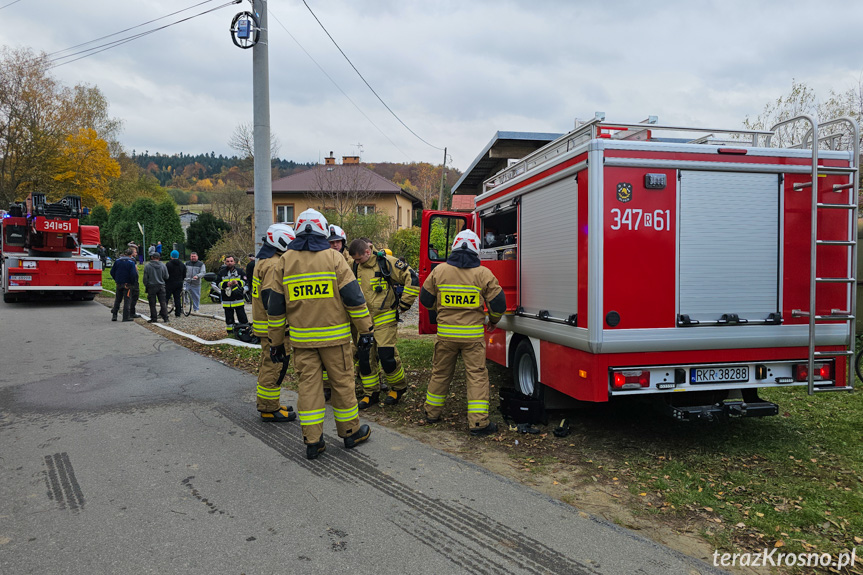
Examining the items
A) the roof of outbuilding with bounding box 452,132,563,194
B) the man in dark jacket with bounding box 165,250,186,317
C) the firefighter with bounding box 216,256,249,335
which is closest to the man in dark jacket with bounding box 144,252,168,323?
the man in dark jacket with bounding box 165,250,186,317

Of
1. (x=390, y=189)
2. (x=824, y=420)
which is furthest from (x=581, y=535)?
(x=390, y=189)

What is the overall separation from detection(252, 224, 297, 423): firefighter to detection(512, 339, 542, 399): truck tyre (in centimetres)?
244

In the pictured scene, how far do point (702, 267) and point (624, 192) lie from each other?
3.00 ft

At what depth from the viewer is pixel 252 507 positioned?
12.4ft

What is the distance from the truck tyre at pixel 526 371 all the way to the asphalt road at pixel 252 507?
4.58 ft

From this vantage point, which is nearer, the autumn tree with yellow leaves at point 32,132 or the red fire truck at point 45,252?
the red fire truck at point 45,252

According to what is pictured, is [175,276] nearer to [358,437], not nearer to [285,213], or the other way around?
[358,437]

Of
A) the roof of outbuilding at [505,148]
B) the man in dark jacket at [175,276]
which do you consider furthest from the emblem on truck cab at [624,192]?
the man in dark jacket at [175,276]

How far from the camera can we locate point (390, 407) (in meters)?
6.50

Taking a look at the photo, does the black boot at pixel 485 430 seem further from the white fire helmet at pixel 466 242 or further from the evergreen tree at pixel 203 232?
the evergreen tree at pixel 203 232

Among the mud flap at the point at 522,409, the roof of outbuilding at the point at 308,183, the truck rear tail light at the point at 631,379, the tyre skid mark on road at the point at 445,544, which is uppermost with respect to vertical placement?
the roof of outbuilding at the point at 308,183

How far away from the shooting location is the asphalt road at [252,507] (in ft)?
10.2

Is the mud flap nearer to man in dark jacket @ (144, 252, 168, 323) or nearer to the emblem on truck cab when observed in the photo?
the emblem on truck cab

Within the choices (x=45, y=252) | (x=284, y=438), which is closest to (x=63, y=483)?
(x=284, y=438)
